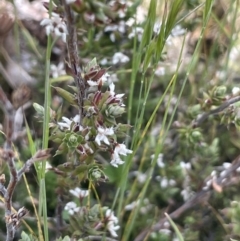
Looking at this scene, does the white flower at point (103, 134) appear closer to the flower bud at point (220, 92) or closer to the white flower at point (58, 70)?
the flower bud at point (220, 92)

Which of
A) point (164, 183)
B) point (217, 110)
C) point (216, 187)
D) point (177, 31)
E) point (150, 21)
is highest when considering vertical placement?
point (150, 21)

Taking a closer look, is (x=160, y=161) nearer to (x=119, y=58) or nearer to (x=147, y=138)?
(x=147, y=138)

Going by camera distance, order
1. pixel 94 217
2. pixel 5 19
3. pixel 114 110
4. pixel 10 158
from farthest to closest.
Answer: pixel 5 19
pixel 94 217
pixel 114 110
pixel 10 158

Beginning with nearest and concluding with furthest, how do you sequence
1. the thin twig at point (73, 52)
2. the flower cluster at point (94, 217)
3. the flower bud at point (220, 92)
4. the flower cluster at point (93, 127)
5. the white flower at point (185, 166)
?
the thin twig at point (73, 52), the flower cluster at point (93, 127), the flower cluster at point (94, 217), the flower bud at point (220, 92), the white flower at point (185, 166)

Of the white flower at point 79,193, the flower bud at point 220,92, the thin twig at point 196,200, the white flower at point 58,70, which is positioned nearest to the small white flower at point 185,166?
the thin twig at point 196,200

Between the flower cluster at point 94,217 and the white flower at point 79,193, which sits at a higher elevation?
the white flower at point 79,193

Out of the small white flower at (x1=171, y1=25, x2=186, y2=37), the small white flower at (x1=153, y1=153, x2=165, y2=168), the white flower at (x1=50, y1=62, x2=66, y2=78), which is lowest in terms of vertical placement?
the small white flower at (x1=153, y1=153, x2=165, y2=168)

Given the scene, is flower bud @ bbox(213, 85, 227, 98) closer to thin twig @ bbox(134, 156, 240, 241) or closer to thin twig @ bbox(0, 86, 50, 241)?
thin twig @ bbox(134, 156, 240, 241)

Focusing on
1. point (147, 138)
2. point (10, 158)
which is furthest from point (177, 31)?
point (10, 158)

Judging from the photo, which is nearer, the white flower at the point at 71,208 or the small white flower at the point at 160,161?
the white flower at the point at 71,208

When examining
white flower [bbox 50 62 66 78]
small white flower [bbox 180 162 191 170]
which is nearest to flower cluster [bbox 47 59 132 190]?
small white flower [bbox 180 162 191 170]

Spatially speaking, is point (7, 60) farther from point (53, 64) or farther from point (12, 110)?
point (12, 110)
